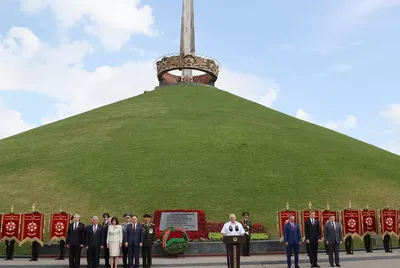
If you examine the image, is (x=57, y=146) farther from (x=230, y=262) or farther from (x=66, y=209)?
(x=230, y=262)

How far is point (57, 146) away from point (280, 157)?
734 inches

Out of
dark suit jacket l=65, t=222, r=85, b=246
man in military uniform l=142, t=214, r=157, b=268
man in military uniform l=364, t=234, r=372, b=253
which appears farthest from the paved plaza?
dark suit jacket l=65, t=222, r=85, b=246

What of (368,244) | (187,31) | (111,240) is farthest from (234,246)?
(187,31)

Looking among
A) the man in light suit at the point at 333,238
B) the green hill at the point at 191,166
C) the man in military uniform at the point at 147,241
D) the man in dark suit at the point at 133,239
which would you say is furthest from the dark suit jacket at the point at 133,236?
the green hill at the point at 191,166

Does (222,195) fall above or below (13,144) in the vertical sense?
below

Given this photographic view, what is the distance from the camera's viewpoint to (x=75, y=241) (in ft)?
48.3

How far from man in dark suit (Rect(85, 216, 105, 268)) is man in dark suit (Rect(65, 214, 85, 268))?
0.26 m

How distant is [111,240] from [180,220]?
6754 millimetres

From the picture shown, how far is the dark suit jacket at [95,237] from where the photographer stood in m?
14.5

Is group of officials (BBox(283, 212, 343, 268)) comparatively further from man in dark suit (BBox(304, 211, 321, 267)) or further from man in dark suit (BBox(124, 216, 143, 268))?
man in dark suit (BBox(124, 216, 143, 268))

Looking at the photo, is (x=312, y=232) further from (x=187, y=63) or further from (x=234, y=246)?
(x=187, y=63)

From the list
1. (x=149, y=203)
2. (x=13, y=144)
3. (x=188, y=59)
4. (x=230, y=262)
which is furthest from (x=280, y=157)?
(x=188, y=59)

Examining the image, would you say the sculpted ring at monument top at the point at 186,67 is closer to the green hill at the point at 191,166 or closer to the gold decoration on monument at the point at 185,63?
the gold decoration on monument at the point at 185,63

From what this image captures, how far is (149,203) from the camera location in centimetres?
2538
